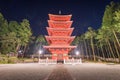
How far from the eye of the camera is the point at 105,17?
3750 cm

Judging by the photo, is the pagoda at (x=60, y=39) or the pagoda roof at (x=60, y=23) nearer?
the pagoda at (x=60, y=39)

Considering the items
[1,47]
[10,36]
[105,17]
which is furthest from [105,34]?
[1,47]

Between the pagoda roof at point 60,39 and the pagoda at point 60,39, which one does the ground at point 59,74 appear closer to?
the pagoda at point 60,39

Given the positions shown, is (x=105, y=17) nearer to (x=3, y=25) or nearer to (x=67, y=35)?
(x=67, y=35)

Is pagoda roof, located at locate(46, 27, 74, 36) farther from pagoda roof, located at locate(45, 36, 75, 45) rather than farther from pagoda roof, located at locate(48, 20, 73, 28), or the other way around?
pagoda roof, located at locate(48, 20, 73, 28)

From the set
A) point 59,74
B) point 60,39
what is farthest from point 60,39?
point 59,74

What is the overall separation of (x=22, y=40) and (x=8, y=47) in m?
8.91

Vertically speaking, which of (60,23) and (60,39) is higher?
(60,23)

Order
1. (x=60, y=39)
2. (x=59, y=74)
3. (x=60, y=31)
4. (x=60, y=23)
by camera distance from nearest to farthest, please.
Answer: (x=59, y=74) → (x=60, y=39) → (x=60, y=31) → (x=60, y=23)

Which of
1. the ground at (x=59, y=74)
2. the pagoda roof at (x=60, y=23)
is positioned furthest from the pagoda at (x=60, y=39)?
the ground at (x=59, y=74)

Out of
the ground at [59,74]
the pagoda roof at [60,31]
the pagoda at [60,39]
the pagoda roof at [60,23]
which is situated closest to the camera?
the ground at [59,74]

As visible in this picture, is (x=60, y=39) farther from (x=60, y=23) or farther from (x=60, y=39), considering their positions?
(x=60, y=23)

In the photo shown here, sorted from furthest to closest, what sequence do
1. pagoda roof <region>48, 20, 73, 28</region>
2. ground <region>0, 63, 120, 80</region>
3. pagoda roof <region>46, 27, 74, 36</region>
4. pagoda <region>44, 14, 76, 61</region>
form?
pagoda roof <region>48, 20, 73, 28</region> → pagoda roof <region>46, 27, 74, 36</region> → pagoda <region>44, 14, 76, 61</region> → ground <region>0, 63, 120, 80</region>

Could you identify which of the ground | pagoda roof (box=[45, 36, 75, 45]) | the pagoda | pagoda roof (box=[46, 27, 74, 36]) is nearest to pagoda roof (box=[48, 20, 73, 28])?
the pagoda
